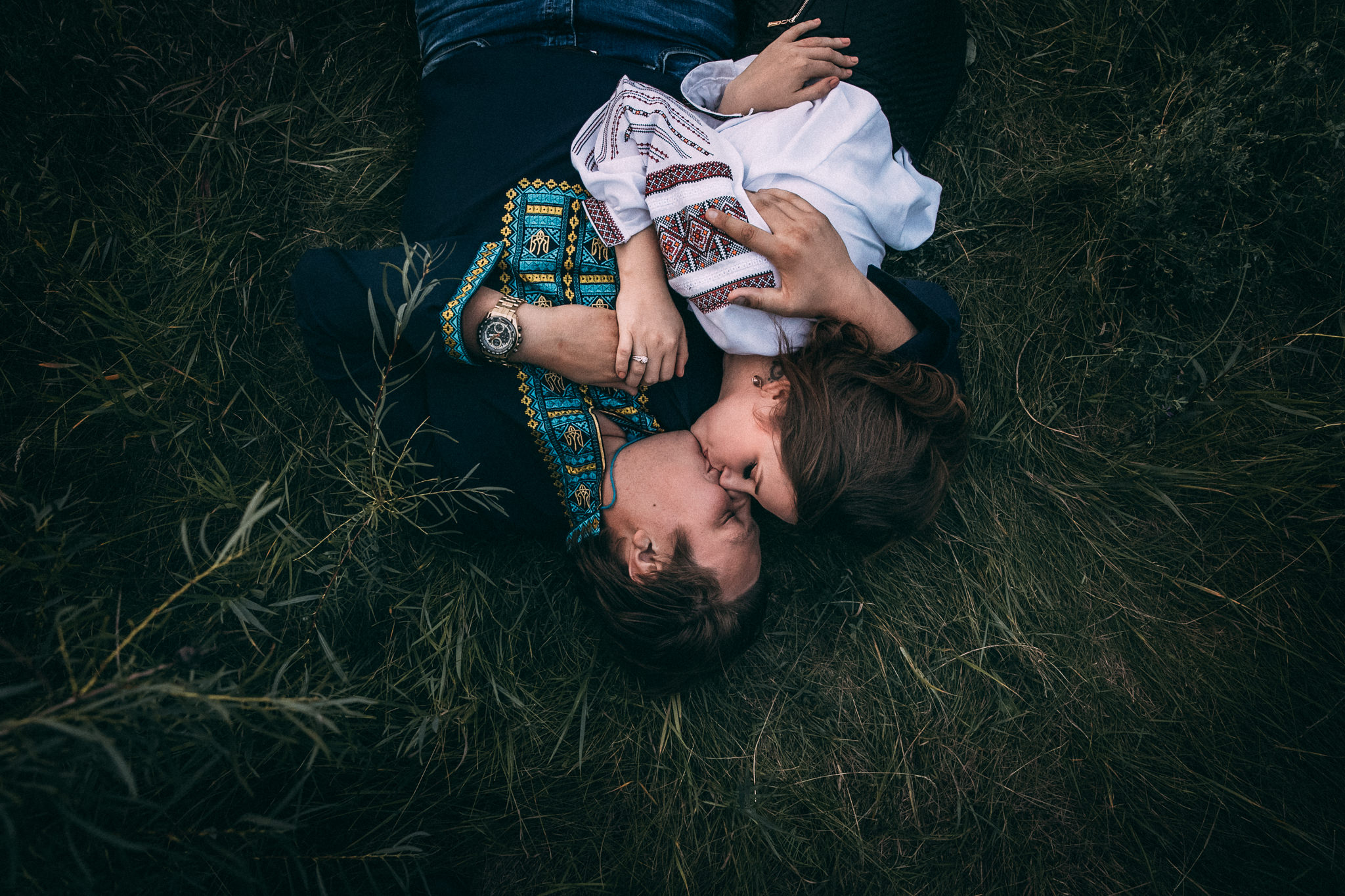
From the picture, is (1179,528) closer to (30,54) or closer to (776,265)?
(776,265)

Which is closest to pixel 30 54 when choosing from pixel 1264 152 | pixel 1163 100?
pixel 1163 100

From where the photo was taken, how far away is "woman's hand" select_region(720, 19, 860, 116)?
78.5 inches

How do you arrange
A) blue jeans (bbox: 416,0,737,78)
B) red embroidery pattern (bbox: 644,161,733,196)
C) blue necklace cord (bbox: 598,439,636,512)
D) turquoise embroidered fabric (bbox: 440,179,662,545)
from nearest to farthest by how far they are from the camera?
red embroidery pattern (bbox: 644,161,733,196)
turquoise embroidered fabric (bbox: 440,179,662,545)
blue necklace cord (bbox: 598,439,636,512)
blue jeans (bbox: 416,0,737,78)

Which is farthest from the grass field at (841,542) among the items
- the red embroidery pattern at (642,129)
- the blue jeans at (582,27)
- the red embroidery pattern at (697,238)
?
the red embroidery pattern at (697,238)

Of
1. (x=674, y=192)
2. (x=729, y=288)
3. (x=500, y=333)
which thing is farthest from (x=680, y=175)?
(x=500, y=333)

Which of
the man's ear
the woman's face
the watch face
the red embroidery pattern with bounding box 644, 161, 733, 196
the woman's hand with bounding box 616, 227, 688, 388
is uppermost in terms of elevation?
the red embroidery pattern with bounding box 644, 161, 733, 196

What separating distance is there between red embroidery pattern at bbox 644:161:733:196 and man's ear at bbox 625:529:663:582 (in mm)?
1049

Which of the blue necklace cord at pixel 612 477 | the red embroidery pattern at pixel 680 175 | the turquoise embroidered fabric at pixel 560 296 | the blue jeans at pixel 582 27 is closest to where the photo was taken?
the red embroidery pattern at pixel 680 175

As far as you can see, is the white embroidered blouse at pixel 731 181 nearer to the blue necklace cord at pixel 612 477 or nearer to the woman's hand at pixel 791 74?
the woman's hand at pixel 791 74

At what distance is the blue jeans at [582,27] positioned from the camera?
2096 millimetres

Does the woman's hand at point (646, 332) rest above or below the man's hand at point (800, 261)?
below

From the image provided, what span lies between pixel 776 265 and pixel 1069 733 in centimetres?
215

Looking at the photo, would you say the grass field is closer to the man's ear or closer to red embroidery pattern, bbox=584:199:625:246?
the man's ear

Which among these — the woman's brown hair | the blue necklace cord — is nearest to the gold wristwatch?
the blue necklace cord
